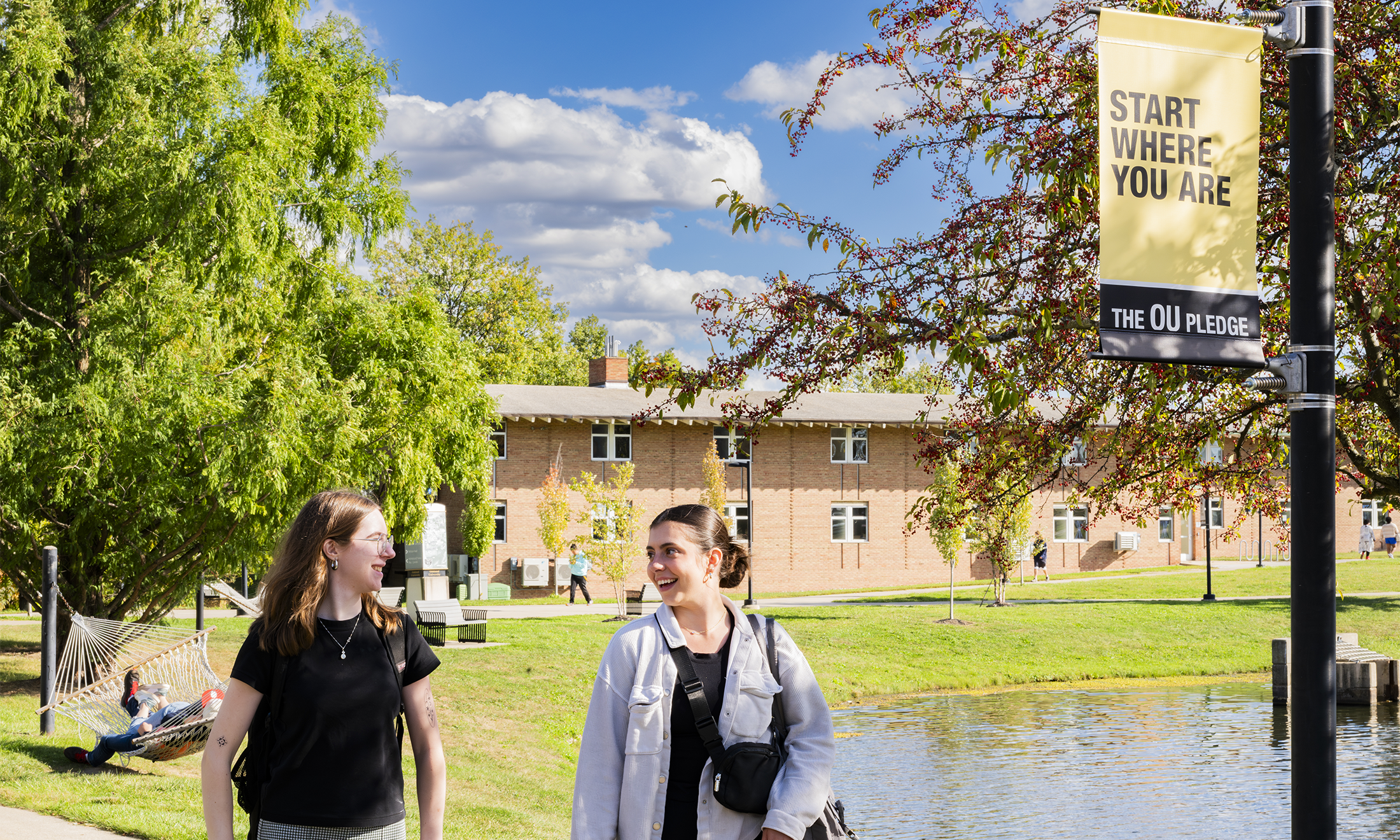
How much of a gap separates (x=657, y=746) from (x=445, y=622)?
20622 millimetres

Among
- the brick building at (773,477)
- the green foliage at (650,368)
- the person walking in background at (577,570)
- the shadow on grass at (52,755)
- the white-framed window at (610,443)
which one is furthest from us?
the white-framed window at (610,443)

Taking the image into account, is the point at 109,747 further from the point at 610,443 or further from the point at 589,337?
the point at 589,337

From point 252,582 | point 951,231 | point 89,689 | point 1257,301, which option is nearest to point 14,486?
point 89,689

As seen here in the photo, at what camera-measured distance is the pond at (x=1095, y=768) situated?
38.3 feet

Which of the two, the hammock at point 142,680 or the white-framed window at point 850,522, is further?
the white-framed window at point 850,522

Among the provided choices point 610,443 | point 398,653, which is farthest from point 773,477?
point 398,653

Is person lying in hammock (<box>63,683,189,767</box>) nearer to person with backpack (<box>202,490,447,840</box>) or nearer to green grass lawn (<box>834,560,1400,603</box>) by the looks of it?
person with backpack (<box>202,490,447,840</box>)

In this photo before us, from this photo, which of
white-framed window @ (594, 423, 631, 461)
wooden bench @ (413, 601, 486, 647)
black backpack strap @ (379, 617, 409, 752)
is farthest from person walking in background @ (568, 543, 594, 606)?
black backpack strap @ (379, 617, 409, 752)

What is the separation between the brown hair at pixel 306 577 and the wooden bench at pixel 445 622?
62.5 ft

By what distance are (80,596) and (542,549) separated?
2520 cm

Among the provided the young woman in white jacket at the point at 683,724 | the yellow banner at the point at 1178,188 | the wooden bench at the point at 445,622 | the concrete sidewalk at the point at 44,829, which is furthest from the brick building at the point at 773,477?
the young woman in white jacket at the point at 683,724

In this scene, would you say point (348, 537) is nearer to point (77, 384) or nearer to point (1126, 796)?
point (1126, 796)

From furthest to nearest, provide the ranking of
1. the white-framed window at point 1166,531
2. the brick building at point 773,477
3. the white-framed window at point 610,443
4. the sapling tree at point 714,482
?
the white-framed window at point 1166,531 → the white-framed window at point 610,443 → the brick building at point 773,477 → the sapling tree at point 714,482

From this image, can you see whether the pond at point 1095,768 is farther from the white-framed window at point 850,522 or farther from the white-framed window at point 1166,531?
the white-framed window at point 1166,531
